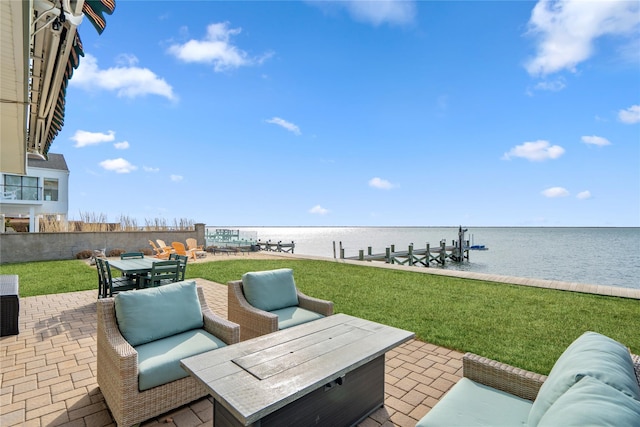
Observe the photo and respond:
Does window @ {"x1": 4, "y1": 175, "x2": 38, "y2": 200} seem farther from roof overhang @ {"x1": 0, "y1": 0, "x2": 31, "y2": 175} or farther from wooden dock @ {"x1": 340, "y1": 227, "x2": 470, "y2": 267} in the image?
wooden dock @ {"x1": 340, "y1": 227, "x2": 470, "y2": 267}

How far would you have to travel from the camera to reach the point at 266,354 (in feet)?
7.47

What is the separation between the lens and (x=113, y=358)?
2.43m

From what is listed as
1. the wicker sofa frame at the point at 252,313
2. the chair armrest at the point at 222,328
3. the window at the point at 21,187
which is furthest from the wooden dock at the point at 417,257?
the window at the point at 21,187

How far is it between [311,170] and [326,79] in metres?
15.8

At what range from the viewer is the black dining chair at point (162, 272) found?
204 inches

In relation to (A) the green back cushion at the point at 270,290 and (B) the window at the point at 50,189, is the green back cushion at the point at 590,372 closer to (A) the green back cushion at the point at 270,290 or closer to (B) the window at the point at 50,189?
(A) the green back cushion at the point at 270,290

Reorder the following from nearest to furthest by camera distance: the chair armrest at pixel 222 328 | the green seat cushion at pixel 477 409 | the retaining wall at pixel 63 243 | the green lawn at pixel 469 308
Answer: the green seat cushion at pixel 477 409, the chair armrest at pixel 222 328, the green lawn at pixel 469 308, the retaining wall at pixel 63 243

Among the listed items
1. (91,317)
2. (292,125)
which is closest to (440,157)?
(292,125)

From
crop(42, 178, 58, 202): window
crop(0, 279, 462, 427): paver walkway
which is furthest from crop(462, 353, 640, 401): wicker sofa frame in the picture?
crop(42, 178, 58, 202): window

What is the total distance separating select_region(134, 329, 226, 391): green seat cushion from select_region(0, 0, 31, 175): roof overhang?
2635mm

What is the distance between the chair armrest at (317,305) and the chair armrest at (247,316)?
28.6 inches

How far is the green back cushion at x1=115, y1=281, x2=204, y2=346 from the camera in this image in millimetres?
2805

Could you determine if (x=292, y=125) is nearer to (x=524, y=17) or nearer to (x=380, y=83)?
(x=380, y=83)

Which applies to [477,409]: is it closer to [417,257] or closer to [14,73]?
[14,73]
